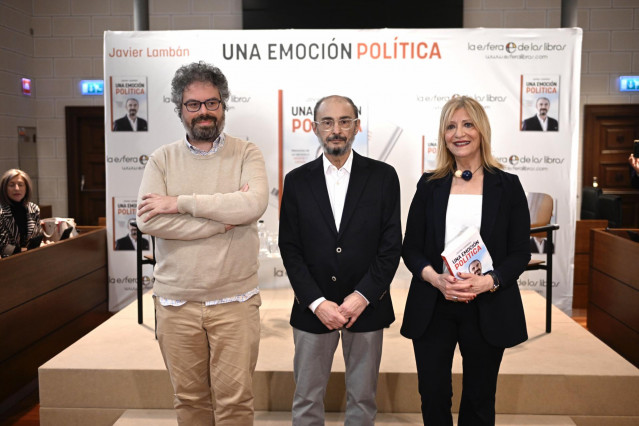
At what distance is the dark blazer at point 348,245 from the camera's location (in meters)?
2.07

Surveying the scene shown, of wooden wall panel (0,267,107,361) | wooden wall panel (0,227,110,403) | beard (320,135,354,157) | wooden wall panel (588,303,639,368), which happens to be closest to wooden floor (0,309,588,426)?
wooden wall panel (0,227,110,403)

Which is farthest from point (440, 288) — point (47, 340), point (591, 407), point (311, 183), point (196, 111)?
point (47, 340)

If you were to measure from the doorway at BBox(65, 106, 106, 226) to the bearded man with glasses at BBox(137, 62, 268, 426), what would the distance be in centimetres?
571

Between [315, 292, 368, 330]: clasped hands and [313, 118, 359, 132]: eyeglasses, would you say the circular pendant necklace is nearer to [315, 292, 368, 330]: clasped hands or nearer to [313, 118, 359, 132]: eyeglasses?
[313, 118, 359, 132]: eyeglasses

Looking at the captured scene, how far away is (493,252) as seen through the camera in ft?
6.57

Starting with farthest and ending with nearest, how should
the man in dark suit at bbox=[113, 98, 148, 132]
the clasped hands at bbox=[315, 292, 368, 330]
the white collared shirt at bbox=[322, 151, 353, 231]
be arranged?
the man in dark suit at bbox=[113, 98, 148, 132]
the white collared shirt at bbox=[322, 151, 353, 231]
the clasped hands at bbox=[315, 292, 368, 330]

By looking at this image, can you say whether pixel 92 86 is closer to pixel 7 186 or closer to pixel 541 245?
pixel 7 186

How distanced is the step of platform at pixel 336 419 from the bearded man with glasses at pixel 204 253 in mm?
704

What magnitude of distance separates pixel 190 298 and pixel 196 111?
0.66 m

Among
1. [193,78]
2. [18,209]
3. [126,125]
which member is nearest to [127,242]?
[18,209]

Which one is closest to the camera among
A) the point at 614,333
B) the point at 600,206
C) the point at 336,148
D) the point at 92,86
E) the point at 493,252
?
the point at 493,252

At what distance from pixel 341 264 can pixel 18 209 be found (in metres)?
3.51

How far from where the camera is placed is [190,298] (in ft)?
6.67

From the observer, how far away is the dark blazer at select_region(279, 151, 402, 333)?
6.80 feet
